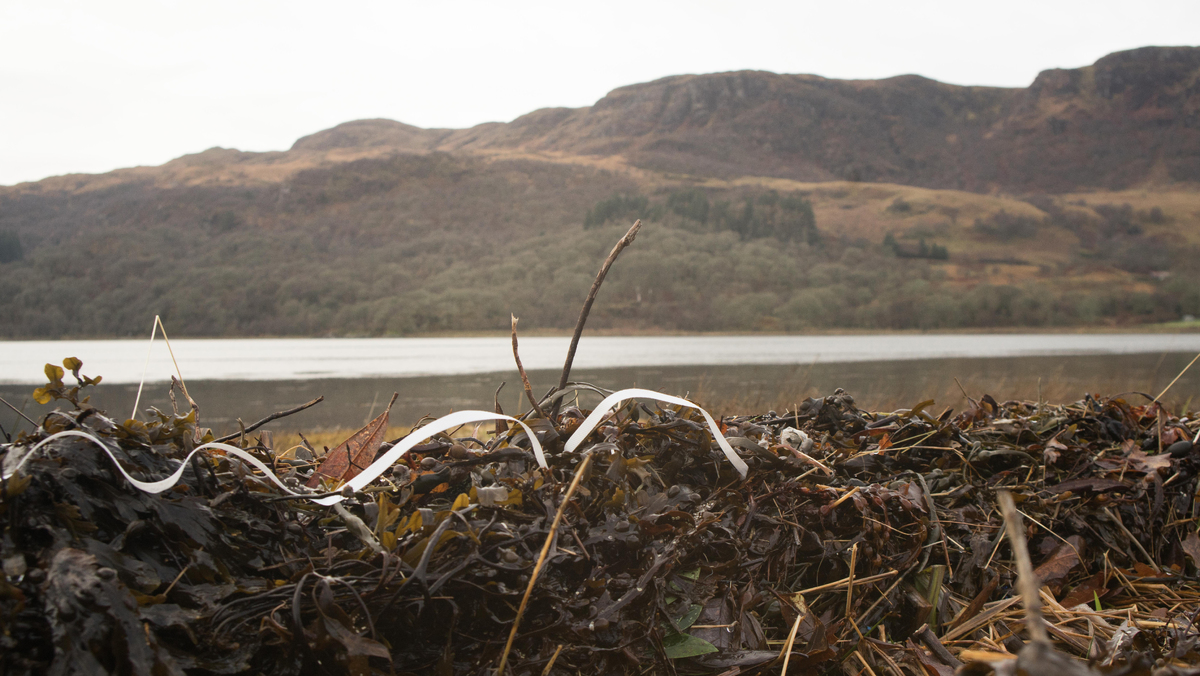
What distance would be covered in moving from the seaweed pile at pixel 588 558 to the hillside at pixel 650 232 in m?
65.4

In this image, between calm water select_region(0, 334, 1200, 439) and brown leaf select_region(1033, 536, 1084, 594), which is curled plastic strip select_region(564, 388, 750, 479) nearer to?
brown leaf select_region(1033, 536, 1084, 594)

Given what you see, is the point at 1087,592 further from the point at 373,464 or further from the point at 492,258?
the point at 492,258

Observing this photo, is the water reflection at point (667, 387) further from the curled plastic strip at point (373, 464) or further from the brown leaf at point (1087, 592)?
the curled plastic strip at point (373, 464)

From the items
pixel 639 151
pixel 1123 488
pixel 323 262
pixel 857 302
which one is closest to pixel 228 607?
pixel 1123 488

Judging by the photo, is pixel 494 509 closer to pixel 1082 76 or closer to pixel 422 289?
pixel 422 289

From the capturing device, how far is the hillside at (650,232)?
67.4 metres

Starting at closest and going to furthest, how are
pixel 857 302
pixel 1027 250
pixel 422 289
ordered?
pixel 857 302 → pixel 422 289 → pixel 1027 250

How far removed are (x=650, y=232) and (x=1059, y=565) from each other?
289 ft

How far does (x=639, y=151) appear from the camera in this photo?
144 m

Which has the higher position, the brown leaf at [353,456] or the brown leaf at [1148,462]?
the brown leaf at [353,456]

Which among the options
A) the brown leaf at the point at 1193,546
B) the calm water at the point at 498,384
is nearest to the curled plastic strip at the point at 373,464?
the brown leaf at the point at 1193,546

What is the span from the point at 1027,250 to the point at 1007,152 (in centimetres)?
9010

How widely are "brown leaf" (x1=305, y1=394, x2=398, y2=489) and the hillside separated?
65362mm

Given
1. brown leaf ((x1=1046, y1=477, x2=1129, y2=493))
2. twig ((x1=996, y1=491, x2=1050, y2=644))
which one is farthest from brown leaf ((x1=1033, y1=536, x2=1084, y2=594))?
twig ((x1=996, y1=491, x2=1050, y2=644))
